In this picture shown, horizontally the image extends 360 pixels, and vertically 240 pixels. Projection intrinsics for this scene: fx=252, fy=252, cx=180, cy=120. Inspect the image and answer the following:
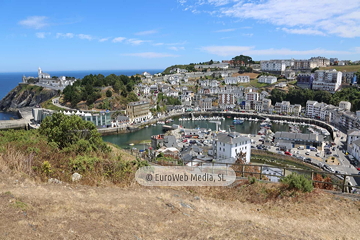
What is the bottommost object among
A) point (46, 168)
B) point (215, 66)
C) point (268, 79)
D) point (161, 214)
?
point (161, 214)

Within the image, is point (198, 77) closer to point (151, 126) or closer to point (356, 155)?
point (151, 126)

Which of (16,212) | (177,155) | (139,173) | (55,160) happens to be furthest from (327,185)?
(177,155)

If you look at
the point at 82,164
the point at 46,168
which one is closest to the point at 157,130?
the point at 82,164

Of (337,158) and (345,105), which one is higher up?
(345,105)

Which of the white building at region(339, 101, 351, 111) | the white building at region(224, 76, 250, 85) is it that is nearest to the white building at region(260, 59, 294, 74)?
the white building at region(224, 76, 250, 85)

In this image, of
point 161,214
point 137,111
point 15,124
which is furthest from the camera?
point 137,111

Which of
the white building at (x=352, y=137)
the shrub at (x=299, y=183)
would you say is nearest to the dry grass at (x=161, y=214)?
the shrub at (x=299, y=183)

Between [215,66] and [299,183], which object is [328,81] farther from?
[299,183]
